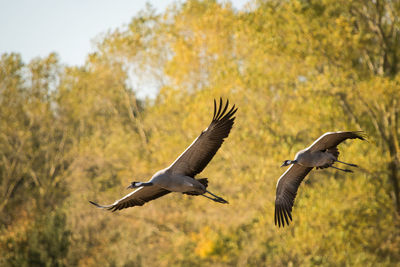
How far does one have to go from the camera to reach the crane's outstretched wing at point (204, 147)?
26.6 ft

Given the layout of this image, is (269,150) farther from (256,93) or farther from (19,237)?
(19,237)

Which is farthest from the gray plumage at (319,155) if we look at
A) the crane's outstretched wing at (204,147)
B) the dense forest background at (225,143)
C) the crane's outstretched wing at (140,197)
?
the dense forest background at (225,143)

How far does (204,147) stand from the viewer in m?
8.37

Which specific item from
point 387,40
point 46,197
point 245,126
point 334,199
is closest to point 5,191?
point 46,197

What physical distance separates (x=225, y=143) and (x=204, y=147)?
13190 millimetres

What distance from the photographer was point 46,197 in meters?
32.1

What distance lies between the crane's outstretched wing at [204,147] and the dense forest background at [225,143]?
9.17m

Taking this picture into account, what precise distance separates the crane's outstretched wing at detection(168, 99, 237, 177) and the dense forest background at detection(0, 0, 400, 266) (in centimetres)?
917

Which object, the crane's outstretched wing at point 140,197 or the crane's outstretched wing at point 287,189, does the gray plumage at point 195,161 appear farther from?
the crane's outstretched wing at point 287,189

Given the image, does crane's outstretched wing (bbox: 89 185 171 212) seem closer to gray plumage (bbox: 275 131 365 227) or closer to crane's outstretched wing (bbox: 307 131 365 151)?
gray plumage (bbox: 275 131 365 227)

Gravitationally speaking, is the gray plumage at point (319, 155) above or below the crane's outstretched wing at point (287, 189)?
above

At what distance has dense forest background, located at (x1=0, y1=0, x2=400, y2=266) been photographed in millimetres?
18203

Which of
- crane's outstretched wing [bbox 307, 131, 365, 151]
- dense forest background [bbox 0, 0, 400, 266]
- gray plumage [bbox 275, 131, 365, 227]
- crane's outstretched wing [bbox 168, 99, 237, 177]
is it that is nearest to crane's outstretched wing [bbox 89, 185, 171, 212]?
crane's outstretched wing [bbox 168, 99, 237, 177]

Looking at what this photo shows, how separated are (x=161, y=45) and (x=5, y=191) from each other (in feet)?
44.2
